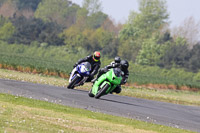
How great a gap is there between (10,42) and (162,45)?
84.9ft

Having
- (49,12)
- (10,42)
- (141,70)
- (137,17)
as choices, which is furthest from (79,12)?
(141,70)

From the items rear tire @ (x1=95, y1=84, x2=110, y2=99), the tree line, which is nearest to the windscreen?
rear tire @ (x1=95, y1=84, x2=110, y2=99)

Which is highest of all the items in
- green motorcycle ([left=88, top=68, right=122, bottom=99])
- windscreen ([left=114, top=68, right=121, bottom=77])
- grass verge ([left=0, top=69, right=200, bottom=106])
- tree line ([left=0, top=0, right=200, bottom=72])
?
tree line ([left=0, top=0, right=200, bottom=72])

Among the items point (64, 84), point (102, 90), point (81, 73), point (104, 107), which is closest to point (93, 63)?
point (81, 73)

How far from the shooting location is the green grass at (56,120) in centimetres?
999

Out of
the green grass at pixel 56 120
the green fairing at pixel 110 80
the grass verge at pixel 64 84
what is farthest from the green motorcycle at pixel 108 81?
the grass verge at pixel 64 84

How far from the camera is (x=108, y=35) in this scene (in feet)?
303

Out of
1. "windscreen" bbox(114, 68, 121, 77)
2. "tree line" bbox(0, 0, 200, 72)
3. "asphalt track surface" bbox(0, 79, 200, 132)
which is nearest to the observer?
"asphalt track surface" bbox(0, 79, 200, 132)

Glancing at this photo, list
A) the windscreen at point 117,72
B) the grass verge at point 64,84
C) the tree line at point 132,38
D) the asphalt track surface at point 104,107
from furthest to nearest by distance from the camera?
1. the tree line at point 132,38
2. the grass verge at point 64,84
3. the windscreen at point 117,72
4. the asphalt track surface at point 104,107

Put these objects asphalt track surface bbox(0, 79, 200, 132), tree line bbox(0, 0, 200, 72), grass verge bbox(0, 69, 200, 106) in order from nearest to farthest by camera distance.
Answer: asphalt track surface bbox(0, 79, 200, 132), grass verge bbox(0, 69, 200, 106), tree line bbox(0, 0, 200, 72)

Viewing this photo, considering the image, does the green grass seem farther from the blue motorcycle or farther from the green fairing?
the blue motorcycle

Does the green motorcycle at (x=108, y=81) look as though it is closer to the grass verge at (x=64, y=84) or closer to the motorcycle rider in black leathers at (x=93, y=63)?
the motorcycle rider in black leathers at (x=93, y=63)

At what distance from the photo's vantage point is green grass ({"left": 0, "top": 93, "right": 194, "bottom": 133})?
32.8 ft

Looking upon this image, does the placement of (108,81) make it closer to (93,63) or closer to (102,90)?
(102,90)
